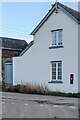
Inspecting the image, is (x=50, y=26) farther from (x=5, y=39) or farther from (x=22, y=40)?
(x=22, y=40)

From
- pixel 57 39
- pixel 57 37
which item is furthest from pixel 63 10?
pixel 57 39

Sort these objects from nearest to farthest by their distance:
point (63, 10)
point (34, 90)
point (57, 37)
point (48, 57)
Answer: point (34, 90)
point (63, 10)
point (57, 37)
point (48, 57)

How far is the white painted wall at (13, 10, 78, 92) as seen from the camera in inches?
984

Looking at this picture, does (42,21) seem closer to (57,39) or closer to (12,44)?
(57,39)

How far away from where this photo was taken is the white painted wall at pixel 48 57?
24984mm

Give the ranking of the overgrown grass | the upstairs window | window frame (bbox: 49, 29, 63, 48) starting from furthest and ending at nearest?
the upstairs window < window frame (bbox: 49, 29, 63, 48) < the overgrown grass

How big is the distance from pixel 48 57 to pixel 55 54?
83 cm

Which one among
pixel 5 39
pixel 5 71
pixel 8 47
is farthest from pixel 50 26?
pixel 5 39

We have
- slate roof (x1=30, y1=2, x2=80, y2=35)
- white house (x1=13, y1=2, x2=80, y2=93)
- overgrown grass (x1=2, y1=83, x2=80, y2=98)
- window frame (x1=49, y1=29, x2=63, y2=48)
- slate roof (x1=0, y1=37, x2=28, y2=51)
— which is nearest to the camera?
overgrown grass (x1=2, y1=83, x2=80, y2=98)

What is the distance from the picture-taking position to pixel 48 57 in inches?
1057

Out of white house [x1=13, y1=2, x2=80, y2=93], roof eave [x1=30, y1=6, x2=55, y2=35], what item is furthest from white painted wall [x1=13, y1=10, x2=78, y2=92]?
roof eave [x1=30, y1=6, x2=55, y2=35]

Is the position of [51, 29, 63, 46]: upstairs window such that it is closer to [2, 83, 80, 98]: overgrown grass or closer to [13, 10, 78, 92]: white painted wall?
[13, 10, 78, 92]: white painted wall

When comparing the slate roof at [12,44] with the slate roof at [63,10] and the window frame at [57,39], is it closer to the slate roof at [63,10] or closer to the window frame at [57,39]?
the slate roof at [63,10]

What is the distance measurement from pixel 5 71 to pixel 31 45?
19.7 ft
